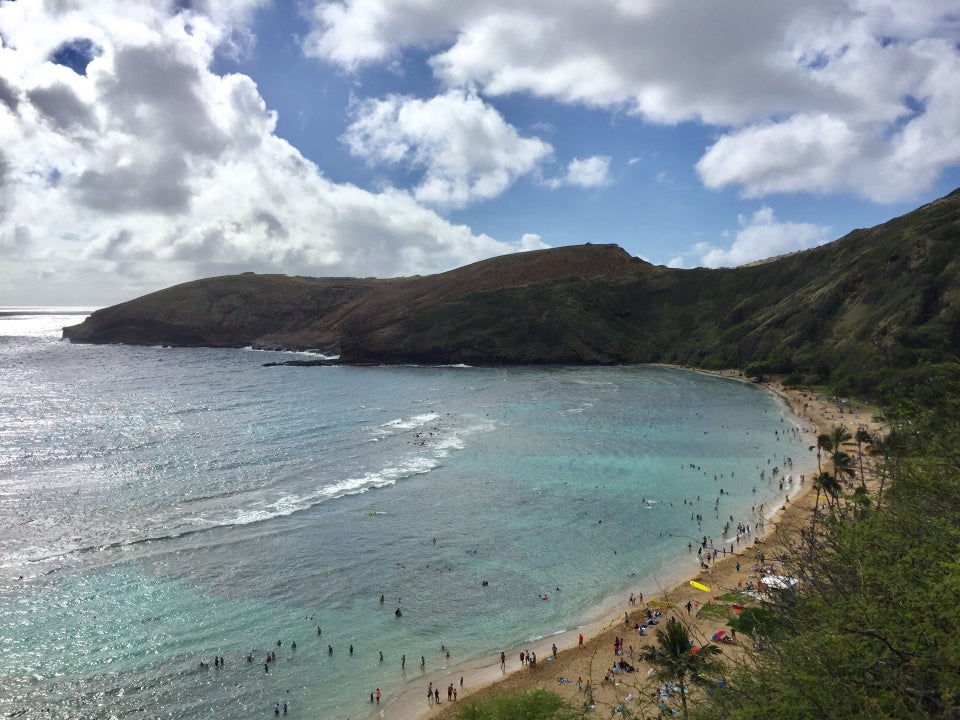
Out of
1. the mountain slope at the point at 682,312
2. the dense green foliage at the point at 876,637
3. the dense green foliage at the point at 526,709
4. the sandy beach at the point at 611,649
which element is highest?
the mountain slope at the point at 682,312

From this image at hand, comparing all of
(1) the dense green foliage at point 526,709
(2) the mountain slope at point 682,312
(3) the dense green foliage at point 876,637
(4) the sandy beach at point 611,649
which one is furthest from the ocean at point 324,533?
(2) the mountain slope at point 682,312

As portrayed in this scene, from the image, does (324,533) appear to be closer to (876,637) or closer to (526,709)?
(526,709)

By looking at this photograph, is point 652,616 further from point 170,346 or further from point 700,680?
point 170,346

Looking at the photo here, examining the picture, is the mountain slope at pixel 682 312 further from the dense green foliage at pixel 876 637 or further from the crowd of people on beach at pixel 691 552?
the dense green foliage at pixel 876 637

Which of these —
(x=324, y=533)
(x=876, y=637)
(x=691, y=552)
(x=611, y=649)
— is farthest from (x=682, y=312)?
(x=876, y=637)

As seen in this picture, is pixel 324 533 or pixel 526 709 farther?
pixel 324 533

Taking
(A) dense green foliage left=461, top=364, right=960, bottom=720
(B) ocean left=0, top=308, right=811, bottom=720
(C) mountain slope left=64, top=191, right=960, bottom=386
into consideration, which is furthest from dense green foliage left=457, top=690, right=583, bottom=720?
(C) mountain slope left=64, top=191, right=960, bottom=386

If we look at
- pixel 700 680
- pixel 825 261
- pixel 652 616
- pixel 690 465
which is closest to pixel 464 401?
pixel 690 465

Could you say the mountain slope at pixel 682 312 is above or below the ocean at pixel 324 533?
above
